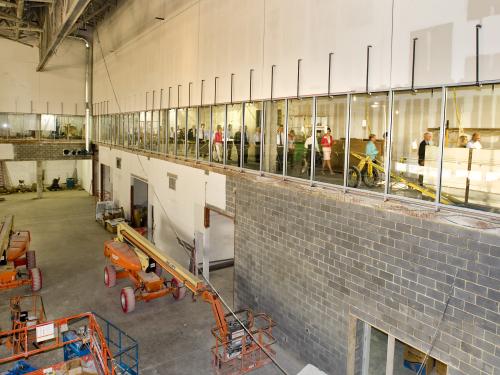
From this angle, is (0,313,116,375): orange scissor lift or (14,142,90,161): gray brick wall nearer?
(0,313,116,375): orange scissor lift

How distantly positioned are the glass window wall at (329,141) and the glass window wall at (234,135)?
2.47 meters

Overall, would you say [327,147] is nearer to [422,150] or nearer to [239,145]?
[422,150]

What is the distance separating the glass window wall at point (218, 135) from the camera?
522 inches

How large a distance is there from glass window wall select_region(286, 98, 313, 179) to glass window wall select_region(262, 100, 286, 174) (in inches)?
10.7

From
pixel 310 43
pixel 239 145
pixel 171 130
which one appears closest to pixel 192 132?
pixel 171 130

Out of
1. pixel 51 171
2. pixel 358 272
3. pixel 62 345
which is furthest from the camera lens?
pixel 51 171

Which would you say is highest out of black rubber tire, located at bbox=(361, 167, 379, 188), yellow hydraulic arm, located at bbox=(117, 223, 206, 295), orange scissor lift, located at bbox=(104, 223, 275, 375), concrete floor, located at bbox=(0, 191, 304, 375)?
black rubber tire, located at bbox=(361, 167, 379, 188)

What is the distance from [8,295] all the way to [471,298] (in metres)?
13.6

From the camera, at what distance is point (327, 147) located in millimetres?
9766

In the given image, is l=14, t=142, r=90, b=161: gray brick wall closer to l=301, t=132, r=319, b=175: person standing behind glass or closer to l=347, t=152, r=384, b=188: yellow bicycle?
l=301, t=132, r=319, b=175: person standing behind glass

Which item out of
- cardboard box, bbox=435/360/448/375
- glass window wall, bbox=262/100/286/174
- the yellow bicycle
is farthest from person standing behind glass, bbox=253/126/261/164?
cardboard box, bbox=435/360/448/375

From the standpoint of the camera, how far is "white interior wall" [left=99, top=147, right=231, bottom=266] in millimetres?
13586

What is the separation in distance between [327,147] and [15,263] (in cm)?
1120

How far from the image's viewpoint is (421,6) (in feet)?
21.3
